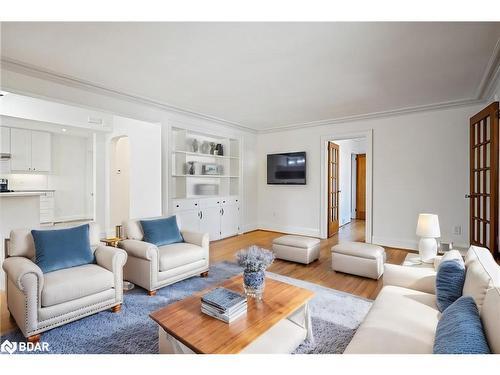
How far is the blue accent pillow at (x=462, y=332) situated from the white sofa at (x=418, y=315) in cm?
4

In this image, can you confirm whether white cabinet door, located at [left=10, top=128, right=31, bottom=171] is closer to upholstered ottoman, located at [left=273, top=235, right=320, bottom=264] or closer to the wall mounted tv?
the wall mounted tv

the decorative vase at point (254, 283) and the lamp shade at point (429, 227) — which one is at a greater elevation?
the lamp shade at point (429, 227)

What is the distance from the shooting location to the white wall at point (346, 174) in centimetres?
737

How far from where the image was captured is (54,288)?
2.00 m

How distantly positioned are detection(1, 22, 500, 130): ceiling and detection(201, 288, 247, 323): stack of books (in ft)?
6.61

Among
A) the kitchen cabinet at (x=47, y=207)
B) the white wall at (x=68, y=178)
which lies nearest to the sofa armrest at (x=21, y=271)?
the kitchen cabinet at (x=47, y=207)

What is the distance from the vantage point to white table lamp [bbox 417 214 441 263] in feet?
8.30

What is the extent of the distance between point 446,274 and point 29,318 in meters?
2.82

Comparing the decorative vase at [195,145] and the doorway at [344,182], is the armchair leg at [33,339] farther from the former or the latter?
the doorway at [344,182]

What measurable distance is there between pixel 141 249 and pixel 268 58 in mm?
2328

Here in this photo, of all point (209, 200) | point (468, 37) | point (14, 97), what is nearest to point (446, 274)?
point (468, 37)

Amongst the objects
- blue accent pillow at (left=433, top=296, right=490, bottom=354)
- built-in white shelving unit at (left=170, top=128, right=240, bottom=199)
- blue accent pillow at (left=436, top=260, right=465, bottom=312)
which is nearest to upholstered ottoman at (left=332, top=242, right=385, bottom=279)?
blue accent pillow at (left=436, top=260, right=465, bottom=312)

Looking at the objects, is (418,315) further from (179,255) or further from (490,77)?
(490,77)

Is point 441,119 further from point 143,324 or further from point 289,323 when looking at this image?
point 143,324
